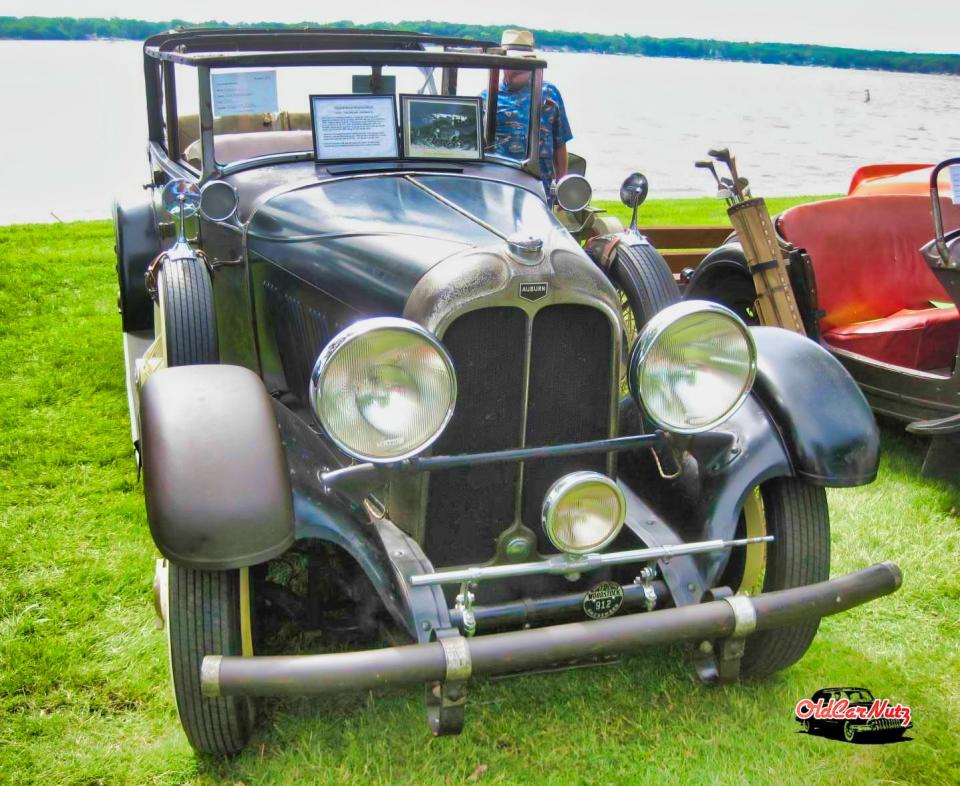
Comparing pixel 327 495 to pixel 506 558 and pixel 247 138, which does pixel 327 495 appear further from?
pixel 247 138

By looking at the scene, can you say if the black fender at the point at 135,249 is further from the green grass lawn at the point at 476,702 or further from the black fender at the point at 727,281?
the black fender at the point at 727,281

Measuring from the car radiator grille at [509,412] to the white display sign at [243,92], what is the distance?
4.85 feet

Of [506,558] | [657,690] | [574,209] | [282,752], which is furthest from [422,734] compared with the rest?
[574,209]

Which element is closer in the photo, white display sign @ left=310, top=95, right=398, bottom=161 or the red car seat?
white display sign @ left=310, top=95, right=398, bottom=161

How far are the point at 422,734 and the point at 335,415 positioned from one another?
938mm

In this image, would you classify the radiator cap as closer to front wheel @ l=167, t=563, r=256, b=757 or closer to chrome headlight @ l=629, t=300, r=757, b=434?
chrome headlight @ l=629, t=300, r=757, b=434

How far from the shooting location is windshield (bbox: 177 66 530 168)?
3145 millimetres

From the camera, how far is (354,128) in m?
3.15

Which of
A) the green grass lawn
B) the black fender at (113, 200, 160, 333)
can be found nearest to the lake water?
the black fender at (113, 200, 160, 333)

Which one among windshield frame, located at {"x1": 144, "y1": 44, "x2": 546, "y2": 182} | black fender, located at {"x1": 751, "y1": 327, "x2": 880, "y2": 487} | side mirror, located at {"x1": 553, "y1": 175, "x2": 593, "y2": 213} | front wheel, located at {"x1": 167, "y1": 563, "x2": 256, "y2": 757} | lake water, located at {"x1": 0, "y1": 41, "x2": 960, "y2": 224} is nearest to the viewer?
front wheel, located at {"x1": 167, "y1": 563, "x2": 256, "y2": 757}

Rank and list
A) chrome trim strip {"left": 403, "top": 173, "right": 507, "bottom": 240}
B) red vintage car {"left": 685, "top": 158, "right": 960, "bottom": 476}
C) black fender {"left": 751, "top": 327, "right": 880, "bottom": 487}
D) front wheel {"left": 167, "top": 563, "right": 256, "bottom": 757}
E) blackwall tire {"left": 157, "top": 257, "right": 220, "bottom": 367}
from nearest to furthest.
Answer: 1. front wheel {"left": 167, "top": 563, "right": 256, "bottom": 757}
2. black fender {"left": 751, "top": 327, "right": 880, "bottom": 487}
3. chrome trim strip {"left": 403, "top": 173, "right": 507, "bottom": 240}
4. blackwall tire {"left": 157, "top": 257, "right": 220, "bottom": 367}
5. red vintage car {"left": 685, "top": 158, "right": 960, "bottom": 476}

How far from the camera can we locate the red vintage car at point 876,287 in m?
4.20

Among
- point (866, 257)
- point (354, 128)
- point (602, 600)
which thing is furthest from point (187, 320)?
point (866, 257)

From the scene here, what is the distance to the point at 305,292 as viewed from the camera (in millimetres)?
2838
